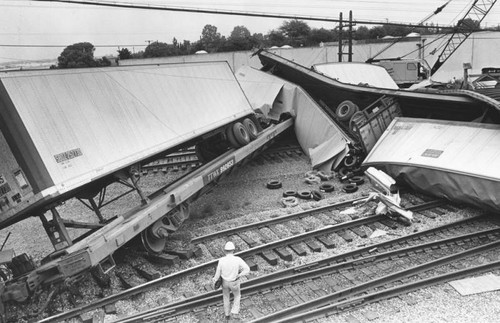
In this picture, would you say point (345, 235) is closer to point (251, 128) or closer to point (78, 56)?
point (251, 128)

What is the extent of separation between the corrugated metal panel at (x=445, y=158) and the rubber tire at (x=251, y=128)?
11.8 feet

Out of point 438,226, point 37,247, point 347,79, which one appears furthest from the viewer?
point 347,79

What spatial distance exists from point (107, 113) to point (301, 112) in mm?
9328

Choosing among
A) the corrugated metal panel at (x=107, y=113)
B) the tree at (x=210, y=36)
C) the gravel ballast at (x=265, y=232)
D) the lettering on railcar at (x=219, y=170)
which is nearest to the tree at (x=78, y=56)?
the gravel ballast at (x=265, y=232)

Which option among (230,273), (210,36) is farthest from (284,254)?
(210,36)

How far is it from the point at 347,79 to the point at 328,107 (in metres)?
2.69

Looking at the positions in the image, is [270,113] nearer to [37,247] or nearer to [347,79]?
[347,79]

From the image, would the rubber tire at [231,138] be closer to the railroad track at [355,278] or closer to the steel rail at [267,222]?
the steel rail at [267,222]

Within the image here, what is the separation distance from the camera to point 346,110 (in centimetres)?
1516

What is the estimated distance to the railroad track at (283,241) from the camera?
7605mm

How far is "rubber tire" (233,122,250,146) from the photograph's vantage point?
41.4 feet

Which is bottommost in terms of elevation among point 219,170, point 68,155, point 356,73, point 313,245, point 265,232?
point 265,232

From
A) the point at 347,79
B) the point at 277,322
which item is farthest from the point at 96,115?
the point at 347,79

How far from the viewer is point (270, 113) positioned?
17359 millimetres
